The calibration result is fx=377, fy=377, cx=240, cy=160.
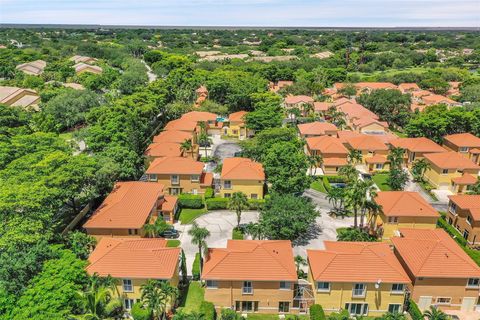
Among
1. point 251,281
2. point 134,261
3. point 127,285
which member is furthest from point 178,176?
point 251,281

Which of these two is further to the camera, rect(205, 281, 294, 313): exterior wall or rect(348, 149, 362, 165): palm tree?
rect(348, 149, 362, 165): palm tree

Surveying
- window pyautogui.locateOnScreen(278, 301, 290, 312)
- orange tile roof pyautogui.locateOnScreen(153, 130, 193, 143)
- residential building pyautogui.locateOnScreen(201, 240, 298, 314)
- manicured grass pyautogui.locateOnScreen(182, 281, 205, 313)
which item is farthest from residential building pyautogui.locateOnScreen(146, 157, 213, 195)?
window pyautogui.locateOnScreen(278, 301, 290, 312)

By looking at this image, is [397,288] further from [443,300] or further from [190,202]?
[190,202]

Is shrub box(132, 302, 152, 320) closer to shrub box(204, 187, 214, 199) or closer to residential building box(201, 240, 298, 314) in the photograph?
residential building box(201, 240, 298, 314)

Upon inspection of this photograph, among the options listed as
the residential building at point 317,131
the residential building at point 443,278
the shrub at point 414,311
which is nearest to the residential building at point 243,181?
→ the residential building at point 443,278

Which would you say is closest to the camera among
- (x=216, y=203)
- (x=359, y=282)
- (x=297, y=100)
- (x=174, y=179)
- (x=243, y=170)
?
(x=359, y=282)

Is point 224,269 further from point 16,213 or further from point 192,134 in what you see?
point 192,134

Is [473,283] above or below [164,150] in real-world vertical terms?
below
